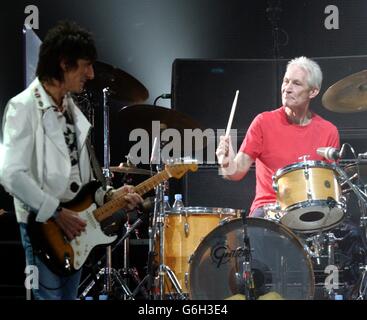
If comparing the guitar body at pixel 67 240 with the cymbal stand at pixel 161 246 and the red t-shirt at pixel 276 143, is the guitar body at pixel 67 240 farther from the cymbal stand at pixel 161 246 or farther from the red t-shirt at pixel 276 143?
the red t-shirt at pixel 276 143

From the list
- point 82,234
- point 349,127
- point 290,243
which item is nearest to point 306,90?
point 349,127

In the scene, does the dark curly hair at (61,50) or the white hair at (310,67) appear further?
the white hair at (310,67)

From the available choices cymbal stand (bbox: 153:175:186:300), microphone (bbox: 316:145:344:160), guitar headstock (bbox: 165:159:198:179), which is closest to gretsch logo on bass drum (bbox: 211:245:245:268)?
cymbal stand (bbox: 153:175:186:300)

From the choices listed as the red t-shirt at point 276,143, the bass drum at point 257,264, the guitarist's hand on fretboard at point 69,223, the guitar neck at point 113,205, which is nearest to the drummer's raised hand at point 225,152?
the red t-shirt at point 276,143

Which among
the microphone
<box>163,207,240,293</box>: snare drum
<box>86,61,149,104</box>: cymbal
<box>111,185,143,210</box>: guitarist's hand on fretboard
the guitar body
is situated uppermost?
<box>86,61,149,104</box>: cymbal

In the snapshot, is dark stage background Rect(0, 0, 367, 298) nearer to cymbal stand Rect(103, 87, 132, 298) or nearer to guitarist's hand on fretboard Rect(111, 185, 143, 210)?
cymbal stand Rect(103, 87, 132, 298)

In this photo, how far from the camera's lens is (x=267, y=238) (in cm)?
319

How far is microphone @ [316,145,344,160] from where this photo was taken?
3191mm

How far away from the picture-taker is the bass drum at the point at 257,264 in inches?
124

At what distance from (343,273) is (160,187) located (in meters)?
1.08

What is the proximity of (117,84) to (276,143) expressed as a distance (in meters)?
0.89

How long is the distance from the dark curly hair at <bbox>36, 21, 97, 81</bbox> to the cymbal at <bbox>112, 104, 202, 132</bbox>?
0.72 m

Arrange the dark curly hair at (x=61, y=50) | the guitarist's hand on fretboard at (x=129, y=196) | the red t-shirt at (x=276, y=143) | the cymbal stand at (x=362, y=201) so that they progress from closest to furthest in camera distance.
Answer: the dark curly hair at (x=61, y=50) → the guitarist's hand on fretboard at (x=129, y=196) → the cymbal stand at (x=362, y=201) → the red t-shirt at (x=276, y=143)

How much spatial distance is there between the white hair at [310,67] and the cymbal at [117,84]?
85 cm
